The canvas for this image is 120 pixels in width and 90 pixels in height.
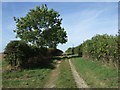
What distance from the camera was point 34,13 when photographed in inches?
974

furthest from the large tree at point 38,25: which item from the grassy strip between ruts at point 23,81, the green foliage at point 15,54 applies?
the grassy strip between ruts at point 23,81

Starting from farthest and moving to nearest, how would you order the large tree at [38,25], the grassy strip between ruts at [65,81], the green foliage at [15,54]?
the large tree at [38,25] < the green foliage at [15,54] < the grassy strip between ruts at [65,81]

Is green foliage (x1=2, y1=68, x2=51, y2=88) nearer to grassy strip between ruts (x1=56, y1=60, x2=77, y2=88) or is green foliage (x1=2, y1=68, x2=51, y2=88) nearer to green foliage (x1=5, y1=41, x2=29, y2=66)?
grassy strip between ruts (x1=56, y1=60, x2=77, y2=88)

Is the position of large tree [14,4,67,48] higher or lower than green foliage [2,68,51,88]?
higher

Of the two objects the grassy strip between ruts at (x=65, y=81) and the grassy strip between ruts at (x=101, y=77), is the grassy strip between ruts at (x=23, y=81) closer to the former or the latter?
the grassy strip between ruts at (x=65, y=81)

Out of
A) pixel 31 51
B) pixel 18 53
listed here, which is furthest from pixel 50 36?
pixel 18 53

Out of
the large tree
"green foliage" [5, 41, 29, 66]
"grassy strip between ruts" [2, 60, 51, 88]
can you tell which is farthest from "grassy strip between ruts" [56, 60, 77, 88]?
the large tree

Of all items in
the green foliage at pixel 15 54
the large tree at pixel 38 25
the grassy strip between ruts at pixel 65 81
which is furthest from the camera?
the large tree at pixel 38 25

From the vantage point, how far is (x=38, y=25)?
2517 centimetres

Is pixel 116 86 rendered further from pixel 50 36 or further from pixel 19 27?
pixel 19 27

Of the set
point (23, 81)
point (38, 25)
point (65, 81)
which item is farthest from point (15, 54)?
point (38, 25)

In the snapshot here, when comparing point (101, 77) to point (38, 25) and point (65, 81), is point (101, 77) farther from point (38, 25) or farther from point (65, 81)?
point (38, 25)

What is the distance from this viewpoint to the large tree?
2427 cm

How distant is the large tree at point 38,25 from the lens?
24.3 meters
